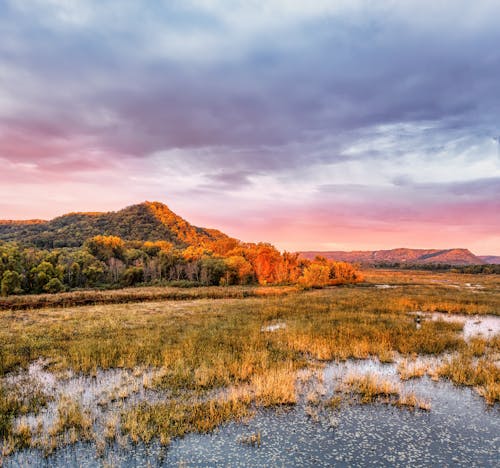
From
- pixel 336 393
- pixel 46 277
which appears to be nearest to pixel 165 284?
pixel 46 277

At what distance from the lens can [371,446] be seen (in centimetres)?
915

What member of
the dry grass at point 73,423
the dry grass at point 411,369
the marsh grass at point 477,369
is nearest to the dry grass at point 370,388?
the dry grass at point 411,369

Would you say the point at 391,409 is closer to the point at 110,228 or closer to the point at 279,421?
the point at 279,421

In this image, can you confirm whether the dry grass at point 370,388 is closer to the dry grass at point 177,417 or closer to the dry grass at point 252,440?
the dry grass at point 177,417

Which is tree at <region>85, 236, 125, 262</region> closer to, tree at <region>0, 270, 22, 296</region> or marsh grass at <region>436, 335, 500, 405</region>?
tree at <region>0, 270, 22, 296</region>

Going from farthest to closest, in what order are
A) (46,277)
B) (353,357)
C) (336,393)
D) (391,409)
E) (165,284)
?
→ 1. (165,284)
2. (46,277)
3. (353,357)
4. (336,393)
5. (391,409)

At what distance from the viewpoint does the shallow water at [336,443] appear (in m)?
8.40

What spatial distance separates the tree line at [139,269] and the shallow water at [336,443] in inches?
2714

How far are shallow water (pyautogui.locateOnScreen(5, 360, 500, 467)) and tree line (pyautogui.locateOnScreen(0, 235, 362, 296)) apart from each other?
68.9 m

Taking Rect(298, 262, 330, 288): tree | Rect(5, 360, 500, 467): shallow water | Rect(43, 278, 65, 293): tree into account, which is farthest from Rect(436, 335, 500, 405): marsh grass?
Rect(43, 278, 65, 293): tree

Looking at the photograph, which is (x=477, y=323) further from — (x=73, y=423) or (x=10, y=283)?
(x=10, y=283)

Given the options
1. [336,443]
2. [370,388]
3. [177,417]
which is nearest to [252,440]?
[336,443]

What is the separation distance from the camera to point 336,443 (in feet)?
30.3

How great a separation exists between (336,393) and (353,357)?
5568 millimetres
